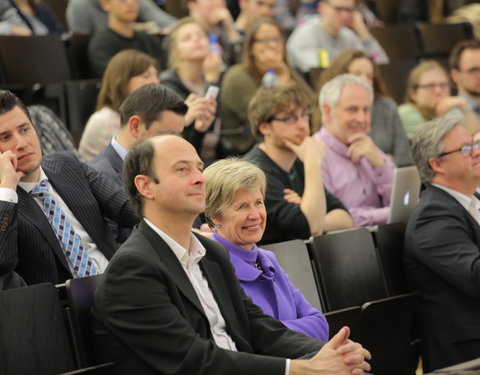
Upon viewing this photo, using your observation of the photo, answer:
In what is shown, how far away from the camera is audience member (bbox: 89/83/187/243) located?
331 centimetres

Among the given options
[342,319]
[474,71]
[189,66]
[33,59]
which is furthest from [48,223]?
[474,71]

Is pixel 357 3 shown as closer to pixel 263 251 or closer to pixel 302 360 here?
pixel 263 251

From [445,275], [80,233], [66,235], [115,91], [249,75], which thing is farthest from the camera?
[249,75]

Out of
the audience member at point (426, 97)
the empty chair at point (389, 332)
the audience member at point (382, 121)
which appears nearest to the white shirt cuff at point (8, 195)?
the empty chair at point (389, 332)

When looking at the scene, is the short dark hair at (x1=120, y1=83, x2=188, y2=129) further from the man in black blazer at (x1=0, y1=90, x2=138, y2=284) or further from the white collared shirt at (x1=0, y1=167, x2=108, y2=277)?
the white collared shirt at (x1=0, y1=167, x2=108, y2=277)

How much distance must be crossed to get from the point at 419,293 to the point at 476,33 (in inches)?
174

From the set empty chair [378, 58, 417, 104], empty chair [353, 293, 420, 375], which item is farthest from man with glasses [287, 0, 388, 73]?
empty chair [353, 293, 420, 375]

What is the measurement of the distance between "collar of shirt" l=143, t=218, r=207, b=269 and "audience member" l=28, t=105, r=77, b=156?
1.56 metres

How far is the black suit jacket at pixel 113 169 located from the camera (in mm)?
3165

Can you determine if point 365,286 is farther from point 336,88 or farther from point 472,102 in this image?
point 472,102

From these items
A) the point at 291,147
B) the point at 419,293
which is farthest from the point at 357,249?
the point at 291,147

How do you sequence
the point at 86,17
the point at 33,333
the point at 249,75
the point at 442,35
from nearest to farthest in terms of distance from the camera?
the point at 33,333, the point at 249,75, the point at 86,17, the point at 442,35

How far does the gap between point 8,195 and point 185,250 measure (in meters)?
0.56

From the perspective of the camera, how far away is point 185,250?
231 cm
